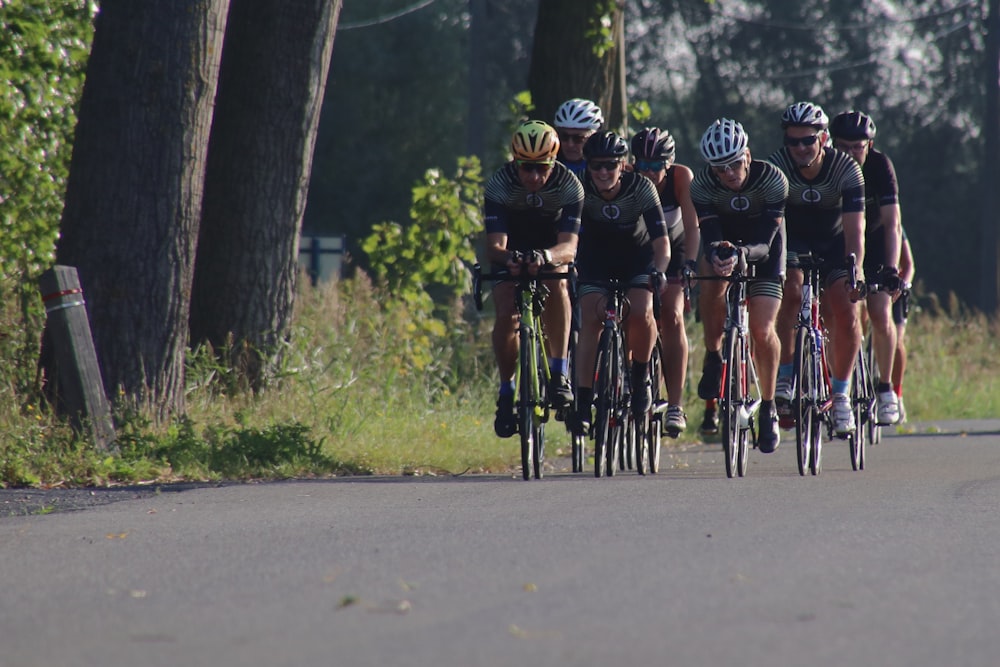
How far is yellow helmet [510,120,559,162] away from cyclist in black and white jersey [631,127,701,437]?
1058 millimetres

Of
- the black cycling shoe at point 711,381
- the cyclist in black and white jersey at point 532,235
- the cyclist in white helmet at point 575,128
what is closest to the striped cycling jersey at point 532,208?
the cyclist in black and white jersey at point 532,235

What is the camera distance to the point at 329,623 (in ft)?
17.7

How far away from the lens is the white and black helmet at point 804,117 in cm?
1112

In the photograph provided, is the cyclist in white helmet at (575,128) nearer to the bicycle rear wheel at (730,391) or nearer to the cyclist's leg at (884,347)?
the bicycle rear wheel at (730,391)

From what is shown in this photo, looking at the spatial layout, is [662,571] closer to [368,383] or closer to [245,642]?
[245,642]

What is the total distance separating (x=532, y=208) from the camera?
1052 cm

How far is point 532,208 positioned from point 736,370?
1.62 metres

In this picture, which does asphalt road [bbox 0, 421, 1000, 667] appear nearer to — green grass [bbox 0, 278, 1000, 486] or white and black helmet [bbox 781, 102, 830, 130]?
green grass [bbox 0, 278, 1000, 486]

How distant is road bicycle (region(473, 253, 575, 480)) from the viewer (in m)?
10.1

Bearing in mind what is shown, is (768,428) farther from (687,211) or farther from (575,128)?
(575,128)

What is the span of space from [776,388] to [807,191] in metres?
1.49

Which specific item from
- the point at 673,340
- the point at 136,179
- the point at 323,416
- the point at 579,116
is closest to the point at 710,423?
the point at 673,340

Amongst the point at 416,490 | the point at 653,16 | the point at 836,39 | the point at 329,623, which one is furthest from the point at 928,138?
the point at 329,623

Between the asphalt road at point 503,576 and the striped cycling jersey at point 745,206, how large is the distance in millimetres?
1750
